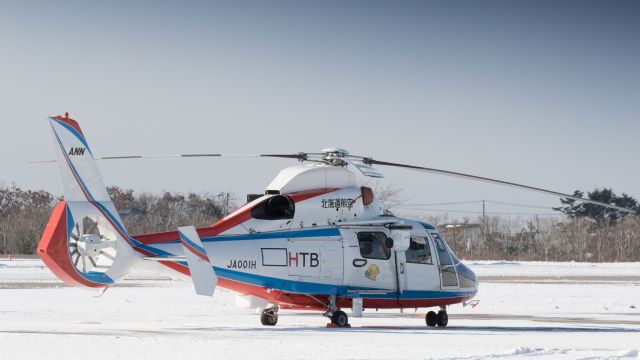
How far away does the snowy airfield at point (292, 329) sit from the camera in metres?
14.1

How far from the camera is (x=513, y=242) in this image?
88938 mm

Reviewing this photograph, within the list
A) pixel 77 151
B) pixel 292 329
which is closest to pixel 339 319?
pixel 292 329

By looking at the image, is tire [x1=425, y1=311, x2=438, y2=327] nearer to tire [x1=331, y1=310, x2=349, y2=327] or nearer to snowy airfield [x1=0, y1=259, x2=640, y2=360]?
snowy airfield [x1=0, y1=259, x2=640, y2=360]

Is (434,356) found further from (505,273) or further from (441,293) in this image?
(505,273)

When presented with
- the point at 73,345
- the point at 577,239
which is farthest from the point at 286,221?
the point at 577,239

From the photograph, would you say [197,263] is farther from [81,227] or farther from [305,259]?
[305,259]

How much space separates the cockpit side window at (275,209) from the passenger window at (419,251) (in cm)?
328

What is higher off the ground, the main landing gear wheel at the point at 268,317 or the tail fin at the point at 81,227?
the tail fin at the point at 81,227

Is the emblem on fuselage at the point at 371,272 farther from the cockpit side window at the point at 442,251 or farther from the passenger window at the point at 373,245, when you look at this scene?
the cockpit side window at the point at 442,251

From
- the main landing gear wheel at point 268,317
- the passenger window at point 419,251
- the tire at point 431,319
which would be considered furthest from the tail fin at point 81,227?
the tire at point 431,319

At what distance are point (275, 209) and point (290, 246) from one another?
896 mm

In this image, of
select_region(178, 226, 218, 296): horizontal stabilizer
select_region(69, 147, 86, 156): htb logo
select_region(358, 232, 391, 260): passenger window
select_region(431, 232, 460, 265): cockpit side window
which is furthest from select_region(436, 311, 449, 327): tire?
select_region(69, 147, 86, 156): htb logo

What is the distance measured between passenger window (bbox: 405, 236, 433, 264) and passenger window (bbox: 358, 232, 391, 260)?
696 mm

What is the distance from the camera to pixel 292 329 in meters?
18.9
